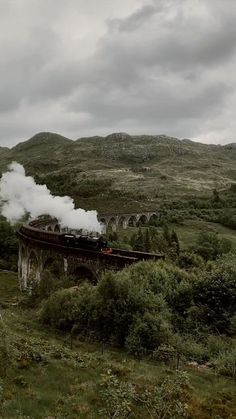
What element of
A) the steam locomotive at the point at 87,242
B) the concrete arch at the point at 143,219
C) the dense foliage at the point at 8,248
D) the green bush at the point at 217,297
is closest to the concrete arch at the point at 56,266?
the steam locomotive at the point at 87,242

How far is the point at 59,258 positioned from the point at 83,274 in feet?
14.9

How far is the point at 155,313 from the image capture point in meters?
27.0

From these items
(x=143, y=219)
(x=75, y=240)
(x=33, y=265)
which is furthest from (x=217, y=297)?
(x=143, y=219)

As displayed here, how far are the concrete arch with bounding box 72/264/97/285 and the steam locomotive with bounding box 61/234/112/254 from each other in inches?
77.6

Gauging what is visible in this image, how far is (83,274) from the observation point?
4525 centimetres

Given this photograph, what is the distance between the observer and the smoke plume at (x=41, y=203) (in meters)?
59.0

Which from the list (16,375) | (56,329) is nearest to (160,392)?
(16,375)

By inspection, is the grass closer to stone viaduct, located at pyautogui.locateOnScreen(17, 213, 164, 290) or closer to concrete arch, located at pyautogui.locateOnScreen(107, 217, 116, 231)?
concrete arch, located at pyautogui.locateOnScreen(107, 217, 116, 231)

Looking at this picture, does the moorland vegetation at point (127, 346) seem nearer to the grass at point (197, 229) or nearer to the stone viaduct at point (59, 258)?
the stone viaduct at point (59, 258)

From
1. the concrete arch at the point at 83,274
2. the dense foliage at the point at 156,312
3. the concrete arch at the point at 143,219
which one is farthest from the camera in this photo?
the concrete arch at the point at 143,219

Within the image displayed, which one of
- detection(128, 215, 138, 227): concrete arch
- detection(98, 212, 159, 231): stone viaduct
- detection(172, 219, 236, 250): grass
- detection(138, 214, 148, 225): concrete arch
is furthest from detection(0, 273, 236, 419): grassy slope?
detection(138, 214, 148, 225): concrete arch

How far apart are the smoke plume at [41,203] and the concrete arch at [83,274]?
11790 mm

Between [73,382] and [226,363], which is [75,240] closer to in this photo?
[226,363]

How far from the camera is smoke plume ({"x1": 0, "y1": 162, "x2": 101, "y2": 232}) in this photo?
59.0m
